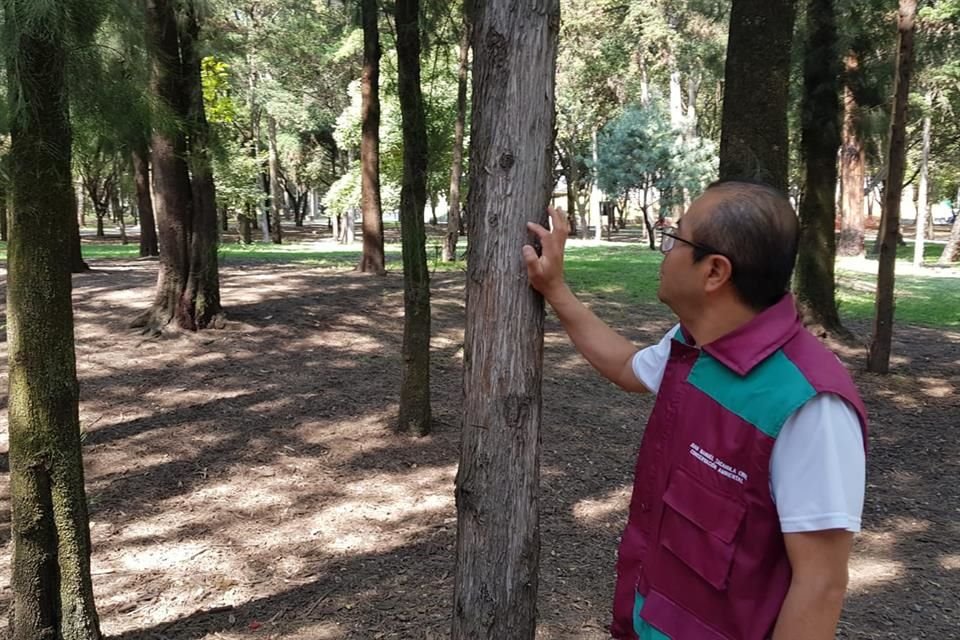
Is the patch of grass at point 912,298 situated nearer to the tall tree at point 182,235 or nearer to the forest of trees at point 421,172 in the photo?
the forest of trees at point 421,172

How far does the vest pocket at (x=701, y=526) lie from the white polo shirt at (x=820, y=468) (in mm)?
113

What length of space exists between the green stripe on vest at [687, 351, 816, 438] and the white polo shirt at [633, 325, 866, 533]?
20 millimetres

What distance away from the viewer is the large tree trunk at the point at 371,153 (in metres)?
11.8

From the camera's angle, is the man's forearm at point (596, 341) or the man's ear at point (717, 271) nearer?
the man's ear at point (717, 271)

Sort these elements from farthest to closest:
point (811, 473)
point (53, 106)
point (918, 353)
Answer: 1. point (918, 353)
2. point (53, 106)
3. point (811, 473)

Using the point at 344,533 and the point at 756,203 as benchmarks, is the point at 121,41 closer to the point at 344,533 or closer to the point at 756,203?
the point at 344,533

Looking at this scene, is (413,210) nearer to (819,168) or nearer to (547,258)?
(547,258)

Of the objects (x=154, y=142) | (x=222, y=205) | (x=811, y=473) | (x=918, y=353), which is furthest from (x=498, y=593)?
(x=222, y=205)

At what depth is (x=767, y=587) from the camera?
4.73ft

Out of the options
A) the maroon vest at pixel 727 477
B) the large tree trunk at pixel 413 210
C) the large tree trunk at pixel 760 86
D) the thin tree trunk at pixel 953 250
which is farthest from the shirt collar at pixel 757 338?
the thin tree trunk at pixel 953 250

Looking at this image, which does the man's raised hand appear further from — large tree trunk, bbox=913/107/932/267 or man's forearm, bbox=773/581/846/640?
large tree trunk, bbox=913/107/932/267

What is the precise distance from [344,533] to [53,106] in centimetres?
296

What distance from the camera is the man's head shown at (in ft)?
4.88

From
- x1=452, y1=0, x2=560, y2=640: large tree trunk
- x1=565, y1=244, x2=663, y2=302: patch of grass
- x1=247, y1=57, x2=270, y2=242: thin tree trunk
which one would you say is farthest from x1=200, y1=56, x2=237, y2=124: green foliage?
x1=452, y1=0, x2=560, y2=640: large tree trunk
